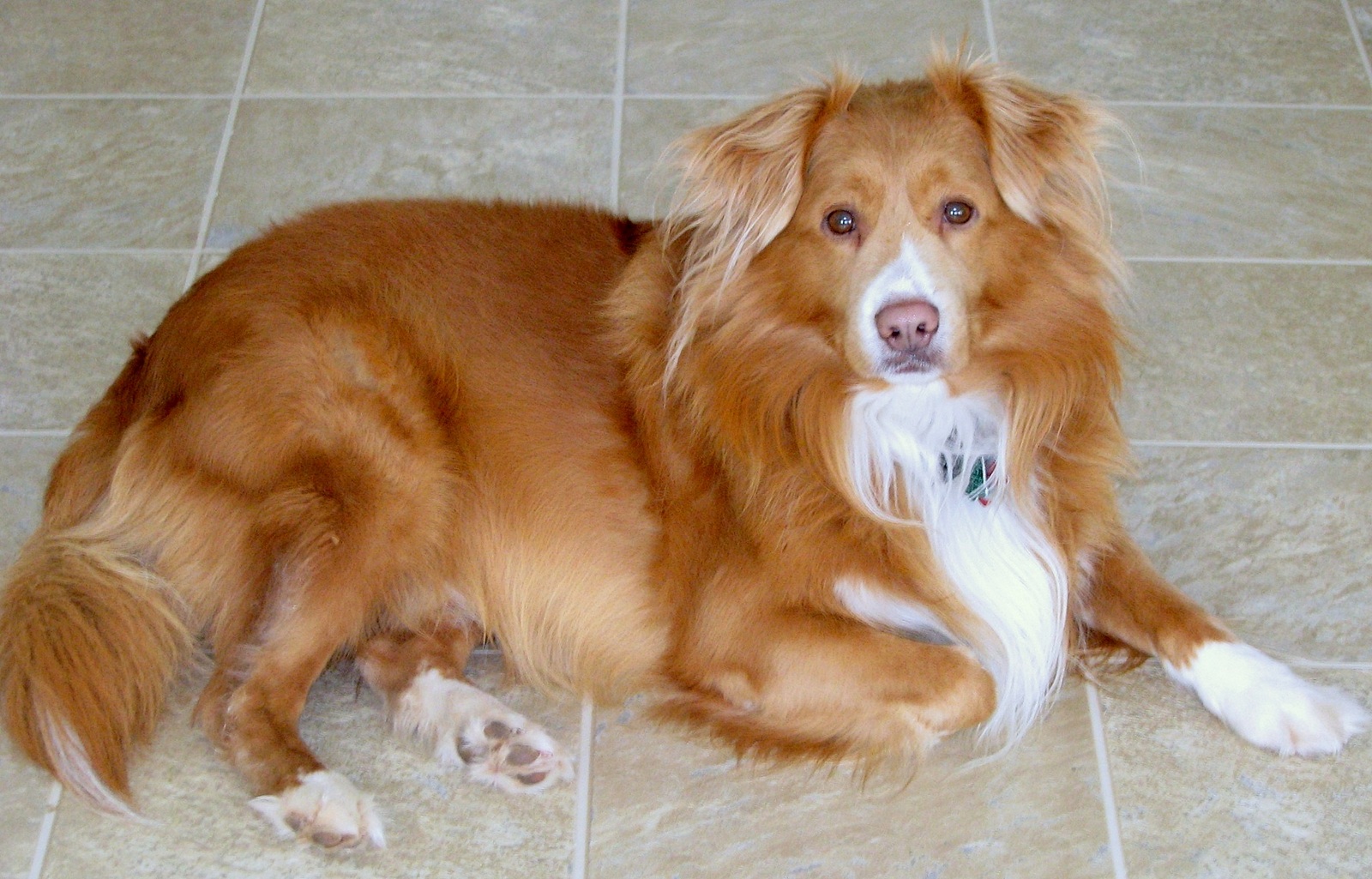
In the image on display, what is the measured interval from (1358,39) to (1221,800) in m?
2.64

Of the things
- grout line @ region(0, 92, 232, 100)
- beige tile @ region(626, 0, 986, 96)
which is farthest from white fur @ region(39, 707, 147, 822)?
beige tile @ region(626, 0, 986, 96)

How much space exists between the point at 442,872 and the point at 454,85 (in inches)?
94.9

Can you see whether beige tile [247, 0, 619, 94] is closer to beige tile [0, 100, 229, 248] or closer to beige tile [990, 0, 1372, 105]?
beige tile [0, 100, 229, 248]

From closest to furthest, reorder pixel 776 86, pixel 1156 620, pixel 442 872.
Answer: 1. pixel 442 872
2. pixel 1156 620
3. pixel 776 86

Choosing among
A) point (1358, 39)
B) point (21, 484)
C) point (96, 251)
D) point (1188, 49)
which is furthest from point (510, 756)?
point (1358, 39)

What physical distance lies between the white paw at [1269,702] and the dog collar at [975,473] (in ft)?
1.48

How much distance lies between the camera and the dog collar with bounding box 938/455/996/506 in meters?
2.63

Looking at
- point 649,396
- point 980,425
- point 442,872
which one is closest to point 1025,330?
point 980,425

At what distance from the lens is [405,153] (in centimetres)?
403

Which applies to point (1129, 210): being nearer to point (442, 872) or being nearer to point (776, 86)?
point (776, 86)

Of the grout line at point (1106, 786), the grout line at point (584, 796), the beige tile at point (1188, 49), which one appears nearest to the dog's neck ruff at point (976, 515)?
the grout line at point (1106, 786)

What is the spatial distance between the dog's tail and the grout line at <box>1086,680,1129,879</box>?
1570mm

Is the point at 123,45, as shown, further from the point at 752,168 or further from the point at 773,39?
the point at 752,168

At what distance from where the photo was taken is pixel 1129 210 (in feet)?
12.6
